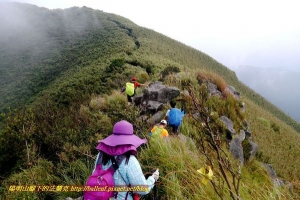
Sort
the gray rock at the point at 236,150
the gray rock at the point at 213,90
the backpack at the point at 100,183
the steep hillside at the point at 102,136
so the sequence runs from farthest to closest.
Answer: the gray rock at the point at 213,90 < the gray rock at the point at 236,150 < the steep hillside at the point at 102,136 < the backpack at the point at 100,183

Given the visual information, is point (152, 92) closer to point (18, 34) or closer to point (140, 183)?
point (140, 183)

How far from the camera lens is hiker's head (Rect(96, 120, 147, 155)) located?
8.32ft

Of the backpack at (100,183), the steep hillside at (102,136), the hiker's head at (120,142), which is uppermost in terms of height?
the hiker's head at (120,142)

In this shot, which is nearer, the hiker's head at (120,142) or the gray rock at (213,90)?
the hiker's head at (120,142)

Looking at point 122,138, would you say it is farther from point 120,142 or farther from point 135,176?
point 135,176

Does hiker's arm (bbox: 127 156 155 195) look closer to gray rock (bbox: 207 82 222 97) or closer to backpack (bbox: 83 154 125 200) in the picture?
backpack (bbox: 83 154 125 200)

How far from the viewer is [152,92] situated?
791 cm

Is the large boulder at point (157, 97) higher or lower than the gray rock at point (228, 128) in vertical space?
lower

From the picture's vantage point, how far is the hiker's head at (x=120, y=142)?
8.32 ft

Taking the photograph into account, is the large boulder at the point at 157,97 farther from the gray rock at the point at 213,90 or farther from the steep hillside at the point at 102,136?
the gray rock at the point at 213,90

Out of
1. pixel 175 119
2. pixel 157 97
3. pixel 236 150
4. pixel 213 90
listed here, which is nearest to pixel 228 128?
pixel 236 150

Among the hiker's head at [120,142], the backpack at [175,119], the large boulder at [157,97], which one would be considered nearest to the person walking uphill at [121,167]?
the hiker's head at [120,142]

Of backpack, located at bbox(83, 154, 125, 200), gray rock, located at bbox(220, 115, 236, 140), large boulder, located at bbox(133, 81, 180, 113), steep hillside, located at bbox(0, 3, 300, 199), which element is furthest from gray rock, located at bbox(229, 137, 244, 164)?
backpack, located at bbox(83, 154, 125, 200)

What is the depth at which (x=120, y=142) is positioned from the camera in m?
2.56
